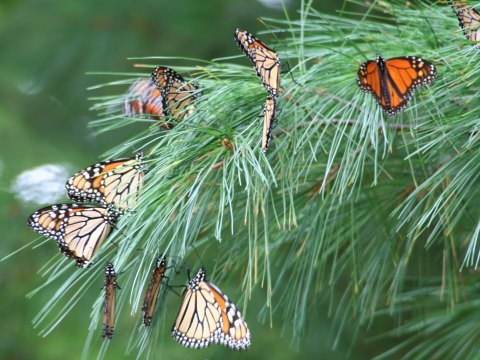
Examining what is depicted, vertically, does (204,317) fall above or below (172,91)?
below

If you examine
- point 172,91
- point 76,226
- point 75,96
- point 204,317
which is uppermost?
point 75,96

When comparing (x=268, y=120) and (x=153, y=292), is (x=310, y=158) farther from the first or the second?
(x=153, y=292)

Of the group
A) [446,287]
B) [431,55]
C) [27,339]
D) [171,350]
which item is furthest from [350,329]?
[431,55]

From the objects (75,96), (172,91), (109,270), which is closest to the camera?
(109,270)

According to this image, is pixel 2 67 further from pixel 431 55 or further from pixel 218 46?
pixel 431 55

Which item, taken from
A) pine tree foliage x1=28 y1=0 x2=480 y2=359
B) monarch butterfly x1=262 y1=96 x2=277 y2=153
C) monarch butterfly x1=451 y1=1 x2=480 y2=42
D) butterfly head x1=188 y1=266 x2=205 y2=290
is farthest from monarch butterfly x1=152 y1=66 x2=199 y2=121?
monarch butterfly x1=451 y1=1 x2=480 y2=42

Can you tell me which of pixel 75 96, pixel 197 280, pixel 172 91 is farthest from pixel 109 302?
pixel 75 96
